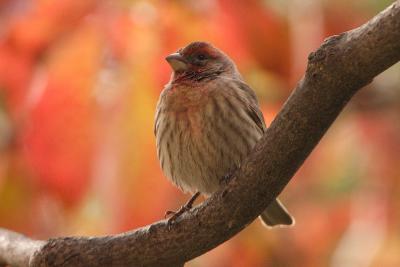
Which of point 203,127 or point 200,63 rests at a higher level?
point 200,63

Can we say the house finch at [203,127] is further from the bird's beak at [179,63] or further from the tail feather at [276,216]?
the tail feather at [276,216]

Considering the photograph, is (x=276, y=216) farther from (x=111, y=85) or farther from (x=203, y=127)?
(x=111, y=85)

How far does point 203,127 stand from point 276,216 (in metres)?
0.93

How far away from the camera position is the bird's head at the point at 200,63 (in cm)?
484

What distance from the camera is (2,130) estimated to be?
4.18 m

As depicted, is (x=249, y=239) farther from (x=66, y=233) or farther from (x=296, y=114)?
(x=296, y=114)

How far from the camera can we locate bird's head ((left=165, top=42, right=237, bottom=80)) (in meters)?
4.84

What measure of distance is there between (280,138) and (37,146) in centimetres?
99

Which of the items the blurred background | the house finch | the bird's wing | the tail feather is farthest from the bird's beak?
the tail feather

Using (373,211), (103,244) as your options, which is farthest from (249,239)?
(103,244)

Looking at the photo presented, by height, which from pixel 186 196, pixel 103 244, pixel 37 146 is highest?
pixel 186 196

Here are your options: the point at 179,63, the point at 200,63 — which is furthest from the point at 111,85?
the point at 200,63

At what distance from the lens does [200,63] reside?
4.98 meters

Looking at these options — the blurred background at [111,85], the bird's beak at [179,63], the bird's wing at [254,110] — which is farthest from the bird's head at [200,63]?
the blurred background at [111,85]
